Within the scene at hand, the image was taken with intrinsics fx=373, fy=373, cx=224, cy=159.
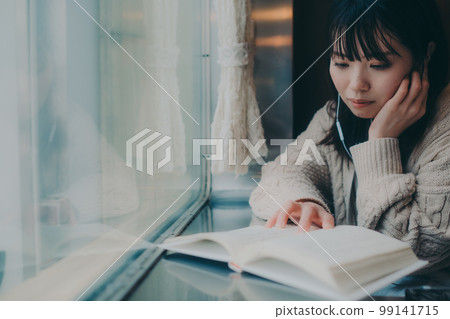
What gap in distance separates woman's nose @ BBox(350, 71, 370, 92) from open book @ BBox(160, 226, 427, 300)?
46cm

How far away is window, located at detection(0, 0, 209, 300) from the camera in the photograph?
0.28 m

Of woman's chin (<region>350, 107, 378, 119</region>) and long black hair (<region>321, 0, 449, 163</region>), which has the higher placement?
long black hair (<region>321, 0, 449, 163</region>)

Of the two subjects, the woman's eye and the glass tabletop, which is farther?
the woman's eye

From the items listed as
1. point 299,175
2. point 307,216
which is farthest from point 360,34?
point 307,216

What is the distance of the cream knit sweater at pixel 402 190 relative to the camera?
1.90ft

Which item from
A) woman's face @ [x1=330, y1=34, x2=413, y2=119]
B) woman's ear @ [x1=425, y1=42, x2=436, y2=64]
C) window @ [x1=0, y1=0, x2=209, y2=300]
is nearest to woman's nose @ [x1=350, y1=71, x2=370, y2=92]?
woman's face @ [x1=330, y1=34, x2=413, y2=119]

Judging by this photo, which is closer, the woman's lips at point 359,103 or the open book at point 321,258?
the open book at point 321,258

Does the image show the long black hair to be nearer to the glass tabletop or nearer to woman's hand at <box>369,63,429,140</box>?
woman's hand at <box>369,63,429,140</box>

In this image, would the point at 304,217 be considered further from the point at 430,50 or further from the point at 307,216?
the point at 430,50

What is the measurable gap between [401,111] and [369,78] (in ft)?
0.37

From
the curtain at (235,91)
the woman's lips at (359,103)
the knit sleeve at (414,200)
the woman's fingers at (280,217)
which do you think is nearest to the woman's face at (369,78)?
the woman's lips at (359,103)

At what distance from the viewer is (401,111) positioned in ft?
2.26

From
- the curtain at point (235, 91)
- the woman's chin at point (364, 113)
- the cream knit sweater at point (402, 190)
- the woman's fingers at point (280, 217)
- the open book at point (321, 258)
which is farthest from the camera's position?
the curtain at point (235, 91)

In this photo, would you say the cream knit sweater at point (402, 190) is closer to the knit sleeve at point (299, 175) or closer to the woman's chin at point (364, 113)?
the knit sleeve at point (299, 175)
